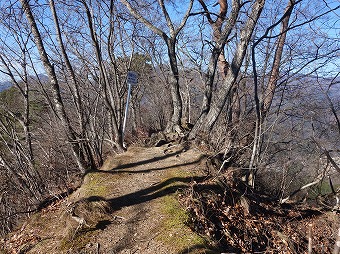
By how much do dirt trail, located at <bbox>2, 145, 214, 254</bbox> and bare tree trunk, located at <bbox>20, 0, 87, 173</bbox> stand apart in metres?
0.69

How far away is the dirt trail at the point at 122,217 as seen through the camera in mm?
3207

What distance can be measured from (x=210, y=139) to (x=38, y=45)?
4.02 m

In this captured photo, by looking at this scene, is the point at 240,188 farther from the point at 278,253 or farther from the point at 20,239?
the point at 20,239

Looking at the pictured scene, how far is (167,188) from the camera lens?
176 inches

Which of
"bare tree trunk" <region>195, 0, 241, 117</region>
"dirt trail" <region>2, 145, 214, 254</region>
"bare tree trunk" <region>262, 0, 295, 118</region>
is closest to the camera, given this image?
"dirt trail" <region>2, 145, 214, 254</region>

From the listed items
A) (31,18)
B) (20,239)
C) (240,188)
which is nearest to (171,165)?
(240,188)

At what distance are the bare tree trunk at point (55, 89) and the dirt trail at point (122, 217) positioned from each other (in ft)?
2.26

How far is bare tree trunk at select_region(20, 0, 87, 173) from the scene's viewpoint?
4770mm

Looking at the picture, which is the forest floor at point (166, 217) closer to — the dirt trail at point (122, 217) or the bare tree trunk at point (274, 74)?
the dirt trail at point (122, 217)

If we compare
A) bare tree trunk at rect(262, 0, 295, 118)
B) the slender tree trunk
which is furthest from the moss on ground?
bare tree trunk at rect(262, 0, 295, 118)

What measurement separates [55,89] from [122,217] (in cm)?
277

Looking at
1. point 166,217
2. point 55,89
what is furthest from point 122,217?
point 55,89

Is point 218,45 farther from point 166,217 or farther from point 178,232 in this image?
point 178,232

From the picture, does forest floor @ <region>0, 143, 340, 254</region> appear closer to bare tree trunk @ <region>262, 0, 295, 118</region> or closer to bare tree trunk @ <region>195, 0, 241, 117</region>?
bare tree trunk @ <region>195, 0, 241, 117</region>
